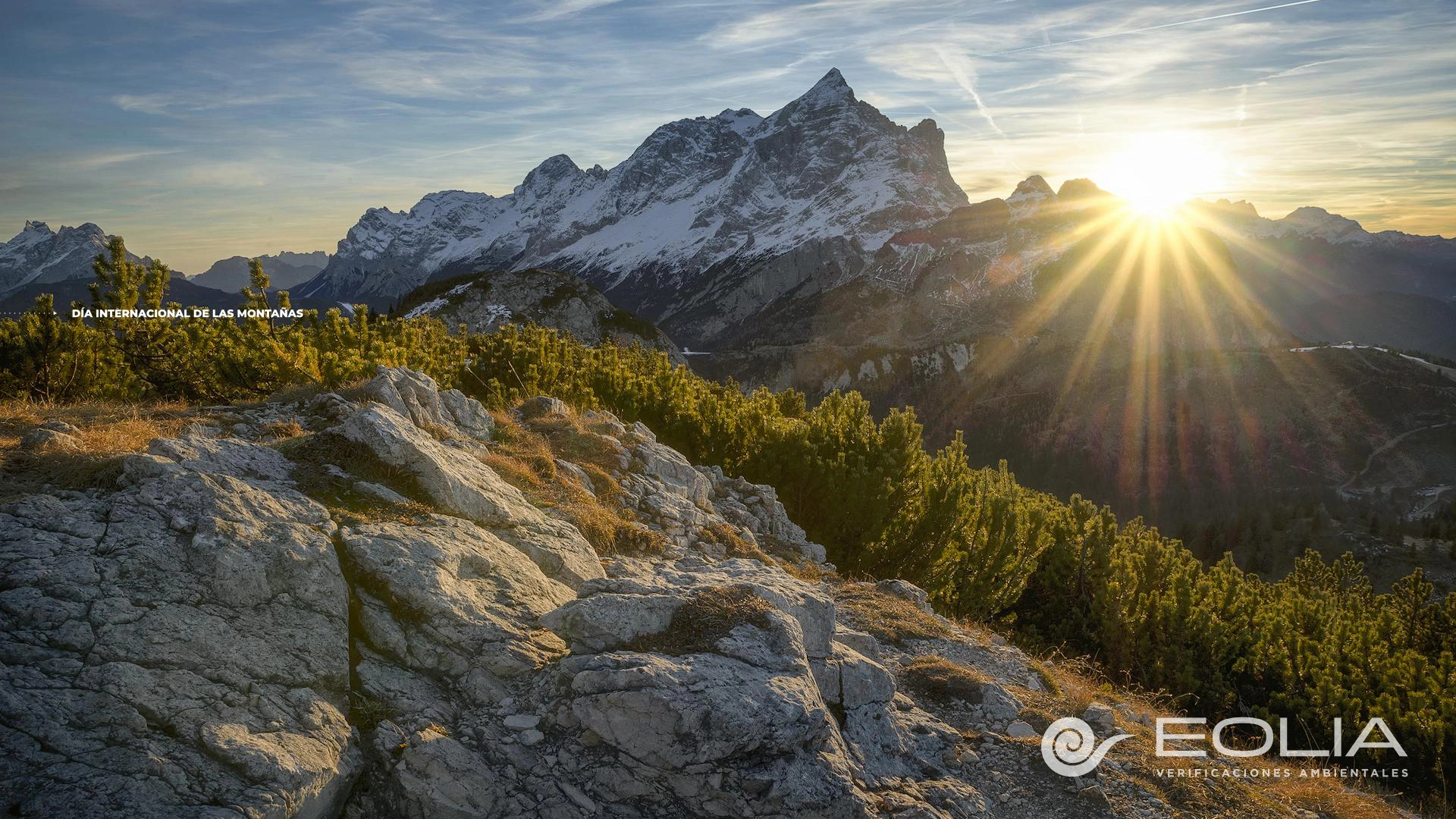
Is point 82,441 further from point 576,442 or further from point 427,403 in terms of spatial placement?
point 576,442

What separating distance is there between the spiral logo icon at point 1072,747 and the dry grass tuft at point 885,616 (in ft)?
9.58

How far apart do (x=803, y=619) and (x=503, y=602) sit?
339 centimetres

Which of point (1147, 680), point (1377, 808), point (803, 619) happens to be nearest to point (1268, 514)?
point (1147, 680)

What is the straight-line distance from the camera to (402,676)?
680 cm

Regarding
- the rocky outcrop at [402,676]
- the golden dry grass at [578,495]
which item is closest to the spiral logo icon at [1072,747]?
the rocky outcrop at [402,676]

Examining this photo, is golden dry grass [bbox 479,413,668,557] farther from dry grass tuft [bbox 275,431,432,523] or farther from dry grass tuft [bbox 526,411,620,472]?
dry grass tuft [bbox 275,431,432,523]

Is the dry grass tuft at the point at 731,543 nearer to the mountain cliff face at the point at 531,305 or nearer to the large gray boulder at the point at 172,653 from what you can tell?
the large gray boulder at the point at 172,653

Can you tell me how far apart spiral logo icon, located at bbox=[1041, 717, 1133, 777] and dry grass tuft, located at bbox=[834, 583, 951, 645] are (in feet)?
9.58

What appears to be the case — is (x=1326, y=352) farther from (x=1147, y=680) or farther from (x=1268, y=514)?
(x=1147, y=680)

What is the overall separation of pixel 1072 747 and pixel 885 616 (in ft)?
13.7

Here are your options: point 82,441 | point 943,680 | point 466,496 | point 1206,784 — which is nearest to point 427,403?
point 466,496

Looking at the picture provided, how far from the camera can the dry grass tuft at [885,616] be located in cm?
1186

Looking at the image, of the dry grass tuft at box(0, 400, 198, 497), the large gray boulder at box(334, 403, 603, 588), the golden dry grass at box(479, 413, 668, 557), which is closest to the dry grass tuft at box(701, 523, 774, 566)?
the golden dry grass at box(479, 413, 668, 557)

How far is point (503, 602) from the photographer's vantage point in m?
7.88
